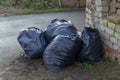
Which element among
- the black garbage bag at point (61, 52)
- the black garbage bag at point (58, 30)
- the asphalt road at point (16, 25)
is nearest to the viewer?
the black garbage bag at point (61, 52)

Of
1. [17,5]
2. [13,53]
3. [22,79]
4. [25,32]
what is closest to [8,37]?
[13,53]

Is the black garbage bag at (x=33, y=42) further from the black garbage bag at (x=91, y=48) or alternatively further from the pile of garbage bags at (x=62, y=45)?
the black garbage bag at (x=91, y=48)

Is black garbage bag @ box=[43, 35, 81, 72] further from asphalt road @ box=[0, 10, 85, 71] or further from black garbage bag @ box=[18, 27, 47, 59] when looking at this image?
asphalt road @ box=[0, 10, 85, 71]

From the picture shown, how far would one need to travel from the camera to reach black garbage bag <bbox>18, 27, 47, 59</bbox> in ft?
18.0

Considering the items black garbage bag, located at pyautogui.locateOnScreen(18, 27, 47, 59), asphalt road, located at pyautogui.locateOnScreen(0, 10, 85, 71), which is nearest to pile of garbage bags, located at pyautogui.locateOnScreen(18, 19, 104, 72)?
black garbage bag, located at pyautogui.locateOnScreen(18, 27, 47, 59)

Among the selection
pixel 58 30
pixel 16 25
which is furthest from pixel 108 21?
pixel 16 25

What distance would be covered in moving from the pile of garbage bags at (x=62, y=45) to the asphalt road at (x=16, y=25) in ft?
2.15

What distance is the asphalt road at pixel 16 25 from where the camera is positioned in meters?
6.27

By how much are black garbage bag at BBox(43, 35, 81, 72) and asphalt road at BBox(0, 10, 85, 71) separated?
1007mm

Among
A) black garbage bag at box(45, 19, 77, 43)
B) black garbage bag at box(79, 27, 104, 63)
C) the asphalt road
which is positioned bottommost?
the asphalt road

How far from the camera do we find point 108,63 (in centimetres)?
513

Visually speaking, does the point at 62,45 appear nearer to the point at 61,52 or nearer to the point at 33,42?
the point at 61,52

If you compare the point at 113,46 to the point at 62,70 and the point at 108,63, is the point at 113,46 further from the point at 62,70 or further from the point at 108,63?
the point at 62,70

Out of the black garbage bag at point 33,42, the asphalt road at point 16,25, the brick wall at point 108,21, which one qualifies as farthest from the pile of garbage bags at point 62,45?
the asphalt road at point 16,25
